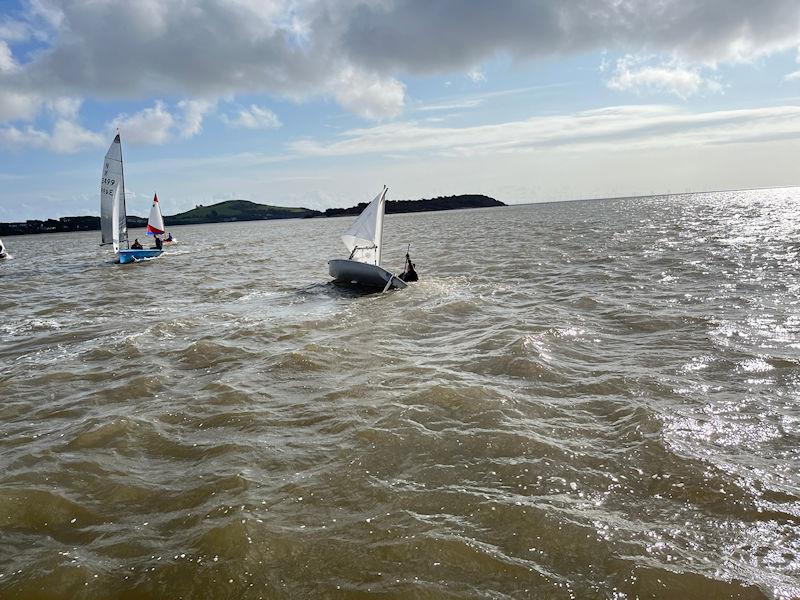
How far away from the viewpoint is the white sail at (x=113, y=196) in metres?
41.1

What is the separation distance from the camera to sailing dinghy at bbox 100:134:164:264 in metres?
41.0

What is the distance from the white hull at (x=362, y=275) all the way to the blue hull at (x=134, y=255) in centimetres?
2350

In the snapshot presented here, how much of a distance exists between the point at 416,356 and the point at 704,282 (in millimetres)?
14135

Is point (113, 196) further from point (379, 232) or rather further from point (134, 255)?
point (379, 232)

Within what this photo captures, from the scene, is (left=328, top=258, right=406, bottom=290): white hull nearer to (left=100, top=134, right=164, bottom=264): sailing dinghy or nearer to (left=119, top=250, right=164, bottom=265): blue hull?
(left=119, top=250, right=164, bottom=265): blue hull

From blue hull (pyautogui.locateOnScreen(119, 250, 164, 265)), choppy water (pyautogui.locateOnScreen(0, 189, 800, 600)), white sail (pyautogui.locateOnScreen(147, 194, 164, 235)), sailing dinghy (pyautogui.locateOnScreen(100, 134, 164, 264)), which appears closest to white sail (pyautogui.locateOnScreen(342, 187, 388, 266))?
choppy water (pyautogui.locateOnScreen(0, 189, 800, 600))

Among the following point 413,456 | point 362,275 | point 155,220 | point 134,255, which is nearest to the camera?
A: point 413,456

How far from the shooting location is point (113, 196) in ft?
135

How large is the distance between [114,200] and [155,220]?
10.4 metres

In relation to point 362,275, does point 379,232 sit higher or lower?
higher

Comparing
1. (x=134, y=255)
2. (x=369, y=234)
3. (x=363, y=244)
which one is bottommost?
(x=134, y=255)

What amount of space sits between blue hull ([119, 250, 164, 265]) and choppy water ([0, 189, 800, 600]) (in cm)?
2676

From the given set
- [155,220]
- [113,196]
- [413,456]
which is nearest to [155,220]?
[155,220]

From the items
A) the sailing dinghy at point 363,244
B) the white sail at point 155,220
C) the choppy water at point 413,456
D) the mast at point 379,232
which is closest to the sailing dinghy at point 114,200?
the white sail at point 155,220
